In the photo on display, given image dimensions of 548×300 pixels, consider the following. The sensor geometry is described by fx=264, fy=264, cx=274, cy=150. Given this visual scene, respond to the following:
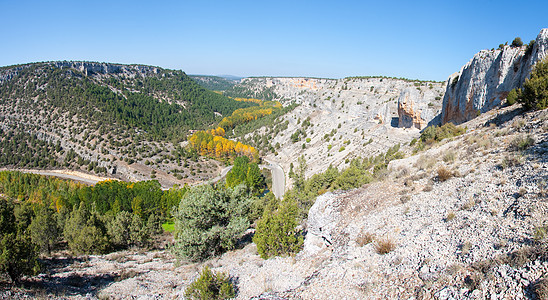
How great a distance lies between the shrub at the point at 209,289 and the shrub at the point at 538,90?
23.4 metres

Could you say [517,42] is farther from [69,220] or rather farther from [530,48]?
[69,220]

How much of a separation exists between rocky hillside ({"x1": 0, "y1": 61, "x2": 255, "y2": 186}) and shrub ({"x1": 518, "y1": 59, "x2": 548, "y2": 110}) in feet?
231

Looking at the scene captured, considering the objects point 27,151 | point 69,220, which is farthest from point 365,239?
point 27,151

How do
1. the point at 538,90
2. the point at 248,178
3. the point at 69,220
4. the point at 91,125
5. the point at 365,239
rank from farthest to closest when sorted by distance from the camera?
the point at 91,125, the point at 248,178, the point at 69,220, the point at 538,90, the point at 365,239

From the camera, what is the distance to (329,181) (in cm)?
3356

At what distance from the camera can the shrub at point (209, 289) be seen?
33.2 feet

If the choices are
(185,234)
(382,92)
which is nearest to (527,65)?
(185,234)

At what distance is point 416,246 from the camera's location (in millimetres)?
9414

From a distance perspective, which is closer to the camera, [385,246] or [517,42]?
[385,246]

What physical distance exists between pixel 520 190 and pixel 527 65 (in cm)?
2216

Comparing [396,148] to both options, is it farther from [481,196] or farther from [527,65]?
[481,196]

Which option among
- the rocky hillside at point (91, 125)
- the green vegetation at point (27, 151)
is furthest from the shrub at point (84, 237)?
the green vegetation at point (27, 151)

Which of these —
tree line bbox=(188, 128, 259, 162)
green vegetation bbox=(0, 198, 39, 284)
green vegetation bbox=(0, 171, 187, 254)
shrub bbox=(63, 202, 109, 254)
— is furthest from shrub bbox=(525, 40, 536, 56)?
tree line bbox=(188, 128, 259, 162)

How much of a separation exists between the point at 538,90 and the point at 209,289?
81.1 ft
